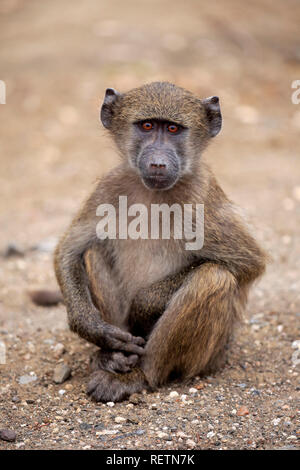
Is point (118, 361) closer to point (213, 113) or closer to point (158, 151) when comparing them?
point (158, 151)

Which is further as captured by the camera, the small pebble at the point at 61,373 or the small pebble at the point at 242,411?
the small pebble at the point at 61,373

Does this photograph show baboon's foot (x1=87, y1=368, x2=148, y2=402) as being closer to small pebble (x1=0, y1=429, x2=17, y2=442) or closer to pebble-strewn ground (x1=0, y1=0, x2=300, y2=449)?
pebble-strewn ground (x1=0, y1=0, x2=300, y2=449)

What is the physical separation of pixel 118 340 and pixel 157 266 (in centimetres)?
54

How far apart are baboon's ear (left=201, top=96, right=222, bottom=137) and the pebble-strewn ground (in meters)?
1.37

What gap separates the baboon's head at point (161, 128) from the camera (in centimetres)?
400

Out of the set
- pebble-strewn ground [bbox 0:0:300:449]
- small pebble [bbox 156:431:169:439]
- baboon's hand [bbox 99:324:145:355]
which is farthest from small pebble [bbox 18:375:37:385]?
small pebble [bbox 156:431:169:439]

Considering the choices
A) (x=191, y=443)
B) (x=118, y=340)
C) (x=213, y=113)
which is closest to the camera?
(x=191, y=443)

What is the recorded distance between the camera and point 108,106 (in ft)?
14.4

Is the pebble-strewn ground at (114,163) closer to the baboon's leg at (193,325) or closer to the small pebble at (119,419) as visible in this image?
the small pebble at (119,419)

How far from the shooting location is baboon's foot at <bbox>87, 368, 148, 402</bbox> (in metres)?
3.98

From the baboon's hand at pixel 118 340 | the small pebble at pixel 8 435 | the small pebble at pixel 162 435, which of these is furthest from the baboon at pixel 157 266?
the small pebble at pixel 8 435

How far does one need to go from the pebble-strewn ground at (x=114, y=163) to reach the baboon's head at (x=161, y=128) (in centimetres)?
138

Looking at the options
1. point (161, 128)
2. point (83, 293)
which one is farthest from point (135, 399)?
point (161, 128)

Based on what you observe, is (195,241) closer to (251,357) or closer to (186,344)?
(186,344)
